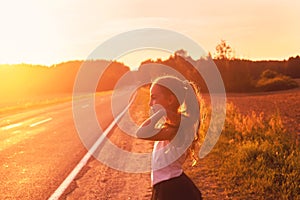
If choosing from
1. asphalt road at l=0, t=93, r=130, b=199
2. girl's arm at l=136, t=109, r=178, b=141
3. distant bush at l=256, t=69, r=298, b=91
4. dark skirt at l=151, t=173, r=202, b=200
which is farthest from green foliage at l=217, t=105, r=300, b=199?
distant bush at l=256, t=69, r=298, b=91

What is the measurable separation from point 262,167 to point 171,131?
4.46 metres

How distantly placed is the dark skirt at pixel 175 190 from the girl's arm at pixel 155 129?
0.38 meters

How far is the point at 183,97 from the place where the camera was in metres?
2.79

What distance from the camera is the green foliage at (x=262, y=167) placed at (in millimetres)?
5625

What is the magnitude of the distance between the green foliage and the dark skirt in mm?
2884

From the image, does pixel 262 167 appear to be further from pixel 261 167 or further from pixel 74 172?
pixel 74 172

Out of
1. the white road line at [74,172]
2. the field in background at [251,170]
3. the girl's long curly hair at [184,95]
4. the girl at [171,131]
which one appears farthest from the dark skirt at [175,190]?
the white road line at [74,172]

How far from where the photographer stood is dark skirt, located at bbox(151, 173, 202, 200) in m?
2.82

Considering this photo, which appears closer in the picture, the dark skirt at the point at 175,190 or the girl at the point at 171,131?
the girl at the point at 171,131

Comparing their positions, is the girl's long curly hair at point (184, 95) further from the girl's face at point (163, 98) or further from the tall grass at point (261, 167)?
the tall grass at point (261, 167)

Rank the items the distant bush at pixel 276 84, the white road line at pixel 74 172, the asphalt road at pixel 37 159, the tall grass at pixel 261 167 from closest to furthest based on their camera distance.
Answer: the tall grass at pixel 261 167 < the white road line at pixel 74 172 < the asphalt road at pixel 37 159 < the distant bush at pixel 276 84

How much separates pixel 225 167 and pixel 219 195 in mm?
1567

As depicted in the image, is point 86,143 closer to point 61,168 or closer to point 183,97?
point 61,168

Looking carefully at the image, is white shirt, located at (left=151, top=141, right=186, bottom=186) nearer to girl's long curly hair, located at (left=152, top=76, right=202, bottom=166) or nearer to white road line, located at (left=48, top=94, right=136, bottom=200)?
girl's long curly hair, located at (left=152, top=76, right=202, bottom=166)
